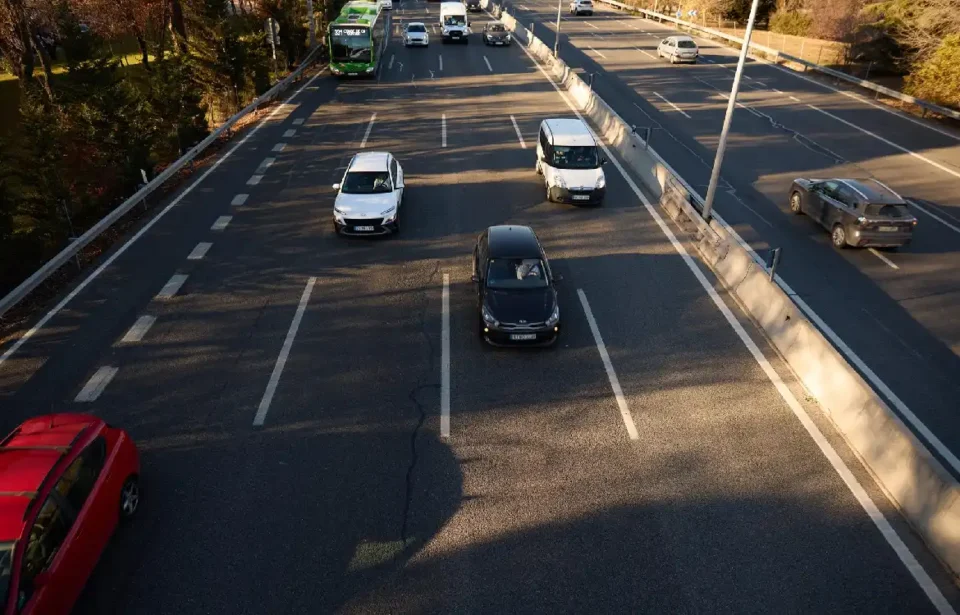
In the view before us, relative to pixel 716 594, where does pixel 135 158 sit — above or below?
above

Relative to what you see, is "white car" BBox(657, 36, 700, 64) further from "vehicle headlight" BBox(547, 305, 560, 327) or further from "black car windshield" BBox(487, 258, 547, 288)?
Result: "vehicle headlight" BBox(547, 305, 560, 327)

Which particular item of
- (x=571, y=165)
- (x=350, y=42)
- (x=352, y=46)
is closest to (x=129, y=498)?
(x=571, y=165)

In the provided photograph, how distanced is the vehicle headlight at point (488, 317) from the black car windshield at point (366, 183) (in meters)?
6.69

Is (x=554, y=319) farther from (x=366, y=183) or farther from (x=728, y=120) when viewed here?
(x=366, y=183)

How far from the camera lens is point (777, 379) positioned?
439 inches

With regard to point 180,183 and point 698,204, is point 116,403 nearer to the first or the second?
point 180,183

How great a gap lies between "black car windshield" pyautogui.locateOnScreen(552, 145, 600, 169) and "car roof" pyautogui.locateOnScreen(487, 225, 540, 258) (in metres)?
5.86

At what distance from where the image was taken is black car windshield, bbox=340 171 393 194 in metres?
16.8

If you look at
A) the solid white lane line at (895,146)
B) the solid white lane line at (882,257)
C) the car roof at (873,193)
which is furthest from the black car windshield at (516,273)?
the solid white lane line at (895,146)

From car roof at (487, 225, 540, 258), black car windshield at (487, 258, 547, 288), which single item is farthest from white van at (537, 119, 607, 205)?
black car windshield at (487, 258, 547, 288)

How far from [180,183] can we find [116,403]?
40.3ft

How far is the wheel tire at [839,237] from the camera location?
15961mm

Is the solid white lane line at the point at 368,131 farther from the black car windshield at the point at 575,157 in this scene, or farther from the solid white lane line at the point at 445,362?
the solid white lane line at the point at 445,362

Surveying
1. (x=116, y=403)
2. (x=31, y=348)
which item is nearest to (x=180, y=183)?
(x=31, y=348)
